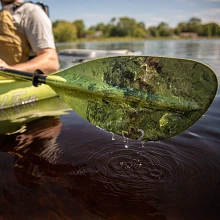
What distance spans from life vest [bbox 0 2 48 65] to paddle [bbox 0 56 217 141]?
1.22 m

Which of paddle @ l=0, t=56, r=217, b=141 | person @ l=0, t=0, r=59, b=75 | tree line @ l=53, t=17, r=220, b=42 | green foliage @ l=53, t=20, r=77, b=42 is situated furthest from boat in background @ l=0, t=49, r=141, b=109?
tree line @ l=53, t=17, r=220, b=42

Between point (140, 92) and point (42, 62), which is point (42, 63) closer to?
point (42, 62)

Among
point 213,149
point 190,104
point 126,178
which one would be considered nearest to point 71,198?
point 126,178

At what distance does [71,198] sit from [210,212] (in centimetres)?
102

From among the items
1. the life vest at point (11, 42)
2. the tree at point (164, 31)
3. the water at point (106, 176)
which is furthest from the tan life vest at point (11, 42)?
the tree at point (164, 31)

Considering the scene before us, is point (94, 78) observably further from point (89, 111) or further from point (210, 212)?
point (210, 212)

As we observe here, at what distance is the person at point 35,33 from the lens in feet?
11.3

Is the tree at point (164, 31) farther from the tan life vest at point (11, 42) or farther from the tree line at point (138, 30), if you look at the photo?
the tan life vest at point (11, 42)

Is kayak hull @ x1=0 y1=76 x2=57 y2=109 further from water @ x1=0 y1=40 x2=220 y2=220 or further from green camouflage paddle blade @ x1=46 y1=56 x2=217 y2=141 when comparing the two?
green camouflage paddle blade @ x1=46 y1=56 x2=217 y2=141

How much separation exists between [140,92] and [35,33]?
2.12 m

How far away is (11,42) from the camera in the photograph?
3.63 meters

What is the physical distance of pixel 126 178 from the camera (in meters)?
2.04

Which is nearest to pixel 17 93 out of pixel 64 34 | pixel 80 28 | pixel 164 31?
pixel 64 34

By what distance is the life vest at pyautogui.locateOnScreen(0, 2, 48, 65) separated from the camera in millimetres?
3559
